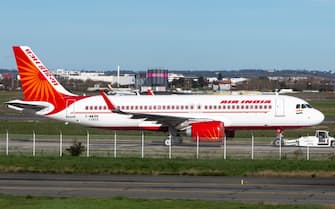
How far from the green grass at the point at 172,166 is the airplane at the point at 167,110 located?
11.6 meters

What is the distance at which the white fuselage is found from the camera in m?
50.5

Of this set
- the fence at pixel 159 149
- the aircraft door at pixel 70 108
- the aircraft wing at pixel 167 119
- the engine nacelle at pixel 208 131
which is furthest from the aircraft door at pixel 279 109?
the aircraft door at pixel 70 108

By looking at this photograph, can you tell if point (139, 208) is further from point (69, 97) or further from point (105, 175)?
point (69, 97)

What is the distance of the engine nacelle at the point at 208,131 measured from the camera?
161 ft

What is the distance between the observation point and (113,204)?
77.1ft

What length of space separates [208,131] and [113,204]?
2599 cm

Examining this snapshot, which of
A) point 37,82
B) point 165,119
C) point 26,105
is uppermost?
point 37,82

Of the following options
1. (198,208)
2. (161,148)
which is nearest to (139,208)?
(198,208)

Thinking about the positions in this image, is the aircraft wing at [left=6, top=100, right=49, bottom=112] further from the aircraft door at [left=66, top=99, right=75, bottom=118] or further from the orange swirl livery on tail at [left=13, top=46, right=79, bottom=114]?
the aircraft door at [left=66, top=99, right=75, bottom=118]

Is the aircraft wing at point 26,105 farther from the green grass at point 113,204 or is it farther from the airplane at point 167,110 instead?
the green grass at point 113,204

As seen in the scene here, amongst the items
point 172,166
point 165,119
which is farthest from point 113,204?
point 165,119

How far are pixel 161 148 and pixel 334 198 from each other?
22.8 meters

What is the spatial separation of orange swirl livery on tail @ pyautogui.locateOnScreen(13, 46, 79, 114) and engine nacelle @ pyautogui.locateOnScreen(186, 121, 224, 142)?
8825mm

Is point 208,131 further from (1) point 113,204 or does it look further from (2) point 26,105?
(1) point 113,204
